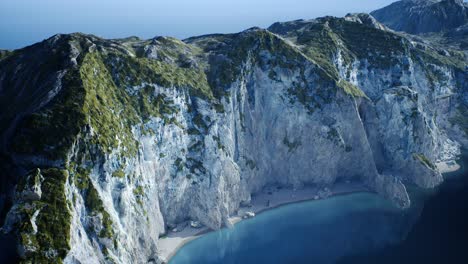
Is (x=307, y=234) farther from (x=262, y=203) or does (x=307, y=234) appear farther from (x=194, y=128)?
(x=194, y=128)

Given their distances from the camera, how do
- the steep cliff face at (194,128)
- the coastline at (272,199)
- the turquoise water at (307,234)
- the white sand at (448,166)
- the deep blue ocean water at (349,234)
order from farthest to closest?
the white sand at (448,166), the coastline at (272,199), the turquoise water at (307,234), the deep blue ocean water at (349,234), the steep cliff face at (194,128)

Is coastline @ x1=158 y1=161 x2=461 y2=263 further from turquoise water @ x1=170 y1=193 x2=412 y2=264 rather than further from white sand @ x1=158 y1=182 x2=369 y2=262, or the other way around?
turquoise water @ x1=170 y1=193 x2=412 y2=264

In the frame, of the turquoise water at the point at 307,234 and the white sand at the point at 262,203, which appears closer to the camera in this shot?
the turquoise water at the point at 307,234

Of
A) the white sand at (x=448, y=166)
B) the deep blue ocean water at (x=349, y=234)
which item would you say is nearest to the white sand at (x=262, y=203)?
the deep blue ocean water at (x=349, y=234)

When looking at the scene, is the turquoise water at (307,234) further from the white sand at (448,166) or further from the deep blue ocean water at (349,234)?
the white sand at (448,166)

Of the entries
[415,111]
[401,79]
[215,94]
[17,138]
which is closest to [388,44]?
[401,79]

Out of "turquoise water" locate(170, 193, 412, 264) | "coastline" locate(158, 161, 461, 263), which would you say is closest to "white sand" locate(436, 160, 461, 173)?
"coastline" locate(158, 161, 461, 263)

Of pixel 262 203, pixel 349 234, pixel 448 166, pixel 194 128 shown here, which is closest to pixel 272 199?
pixel 262 203

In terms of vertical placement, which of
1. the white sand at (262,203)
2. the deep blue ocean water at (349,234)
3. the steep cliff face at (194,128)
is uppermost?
the steep cliff face at (194,128)
